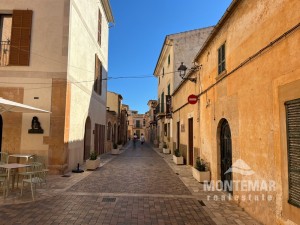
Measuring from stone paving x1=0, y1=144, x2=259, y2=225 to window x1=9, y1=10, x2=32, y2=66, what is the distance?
5.19 m

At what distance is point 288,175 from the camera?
12.8 ft

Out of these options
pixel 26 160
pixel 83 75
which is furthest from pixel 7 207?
pixel 83 75

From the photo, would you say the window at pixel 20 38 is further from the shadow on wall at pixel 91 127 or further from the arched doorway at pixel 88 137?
the arched doorway at pixel 88 137

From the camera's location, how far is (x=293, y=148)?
382 cm

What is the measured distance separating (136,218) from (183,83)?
31.6 ft

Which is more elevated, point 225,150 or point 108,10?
point 108,10

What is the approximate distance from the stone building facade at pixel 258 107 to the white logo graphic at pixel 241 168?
0.08ft

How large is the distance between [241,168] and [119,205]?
3151 mm

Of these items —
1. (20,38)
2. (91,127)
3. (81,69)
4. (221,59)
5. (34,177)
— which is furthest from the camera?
(91,127)

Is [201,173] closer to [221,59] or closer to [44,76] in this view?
[221,59]

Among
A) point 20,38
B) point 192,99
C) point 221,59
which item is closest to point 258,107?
point 221,59

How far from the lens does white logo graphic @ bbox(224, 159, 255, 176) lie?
5516 millimetres

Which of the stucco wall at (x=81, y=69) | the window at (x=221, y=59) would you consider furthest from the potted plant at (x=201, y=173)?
the stucco wall at (x=81, y=69)

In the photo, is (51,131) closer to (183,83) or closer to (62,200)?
(62,200)
